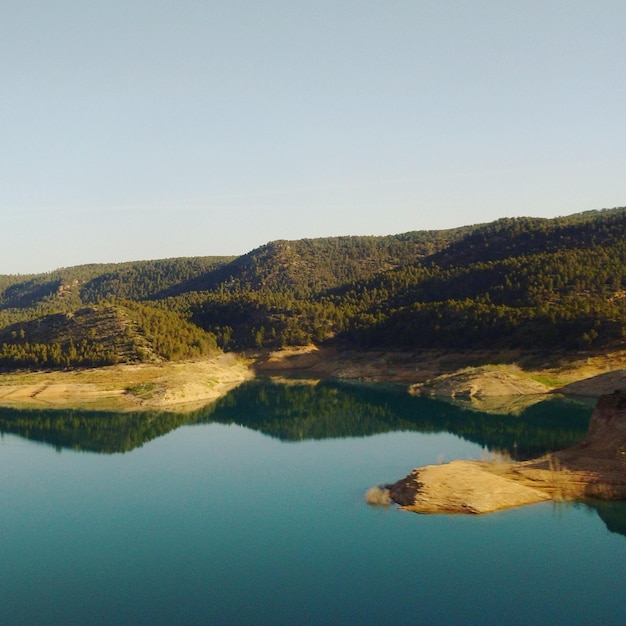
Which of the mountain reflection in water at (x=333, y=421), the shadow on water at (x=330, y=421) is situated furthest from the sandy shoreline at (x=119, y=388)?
the shadow on water at (x=330, y=421)

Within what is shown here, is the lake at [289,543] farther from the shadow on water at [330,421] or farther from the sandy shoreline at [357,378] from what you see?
the sandy shoreline at [357,378]

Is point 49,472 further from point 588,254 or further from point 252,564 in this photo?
point 588,254

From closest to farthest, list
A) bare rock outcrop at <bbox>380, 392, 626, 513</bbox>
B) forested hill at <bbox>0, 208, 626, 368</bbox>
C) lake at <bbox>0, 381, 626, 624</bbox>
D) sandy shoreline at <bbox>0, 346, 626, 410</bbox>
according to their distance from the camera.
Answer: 1. lake at <bbox>0, 381, 626, 624</bbox>
2. bare rock outcrop at <bbox>380, 392, 626, 513</bbox>
3. sandy shoreline at <bbox>0, 346, 626, 410</bbox>
4. forested hill at <bbox>0, 208, 626, 368</bbox>

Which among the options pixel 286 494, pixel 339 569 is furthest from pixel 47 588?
pixel 286 494

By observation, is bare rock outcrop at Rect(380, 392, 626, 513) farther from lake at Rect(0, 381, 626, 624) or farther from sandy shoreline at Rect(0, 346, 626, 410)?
sandy shoreline at Rect(0, 346, 626, 410)

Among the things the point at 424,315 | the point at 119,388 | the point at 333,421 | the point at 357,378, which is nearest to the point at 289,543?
the point at 333,421

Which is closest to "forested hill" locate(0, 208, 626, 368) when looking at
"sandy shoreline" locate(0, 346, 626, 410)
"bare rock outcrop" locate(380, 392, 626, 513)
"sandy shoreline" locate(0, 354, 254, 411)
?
"sandy shoreline" locate(0, 346, 626, 410)

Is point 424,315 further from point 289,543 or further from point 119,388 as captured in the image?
point 289,543
